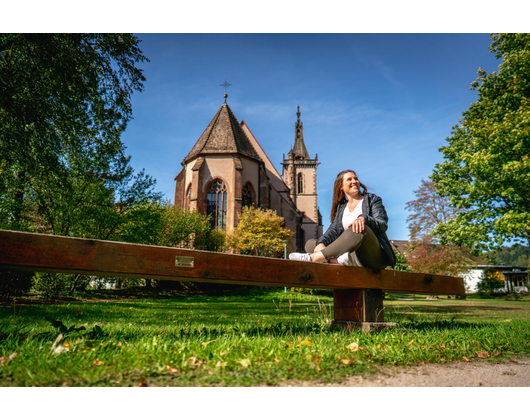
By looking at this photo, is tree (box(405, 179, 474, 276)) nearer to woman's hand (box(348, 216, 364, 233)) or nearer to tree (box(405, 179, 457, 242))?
tree (box(405, 179, 457, 242))

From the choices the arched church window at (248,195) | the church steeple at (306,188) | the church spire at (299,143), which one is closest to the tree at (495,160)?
the arched church window at (248,195)

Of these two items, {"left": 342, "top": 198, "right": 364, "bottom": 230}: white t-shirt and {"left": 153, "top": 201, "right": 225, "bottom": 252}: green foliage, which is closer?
{"left": 342, "top": 198, "right": 364, "bottom": 230}: white t-shirt

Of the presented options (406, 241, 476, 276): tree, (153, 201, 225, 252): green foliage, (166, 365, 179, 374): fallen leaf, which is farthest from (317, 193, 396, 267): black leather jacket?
(406, 241, 476, 276): tree

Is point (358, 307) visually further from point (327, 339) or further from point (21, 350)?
point (21, 350)

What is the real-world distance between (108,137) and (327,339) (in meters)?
8.72

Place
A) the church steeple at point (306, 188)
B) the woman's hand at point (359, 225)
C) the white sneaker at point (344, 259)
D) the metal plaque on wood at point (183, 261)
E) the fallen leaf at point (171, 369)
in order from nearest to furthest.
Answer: the fallen leaf at point (171, 369) → the metal plaque on wood at point (183, 261) → the woman's hand at point (359, 225) → the white sneaker at point (344, 259) → the church steeple at point (306, 188)

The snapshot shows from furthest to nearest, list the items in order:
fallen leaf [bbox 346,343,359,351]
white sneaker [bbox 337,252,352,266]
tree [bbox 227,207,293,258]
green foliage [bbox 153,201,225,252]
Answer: tree [bbox 227,207,293,258]
green foliage [bbox 153,201,225,252]
white sneaker [bbox 337,252,352,266]
fallen leaf [bbox 346,343,359,351]

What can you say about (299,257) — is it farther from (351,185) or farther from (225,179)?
(225,179)

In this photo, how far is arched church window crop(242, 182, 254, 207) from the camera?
33531 mm

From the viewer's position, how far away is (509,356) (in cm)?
261

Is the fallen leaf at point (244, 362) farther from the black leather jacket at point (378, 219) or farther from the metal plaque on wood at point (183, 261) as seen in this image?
the black leather jacket at point (378, 219)

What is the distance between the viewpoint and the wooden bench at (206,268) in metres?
1.92

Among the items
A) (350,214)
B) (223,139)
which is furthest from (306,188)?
(350,214)

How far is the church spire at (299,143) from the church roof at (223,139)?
17.1 metres
